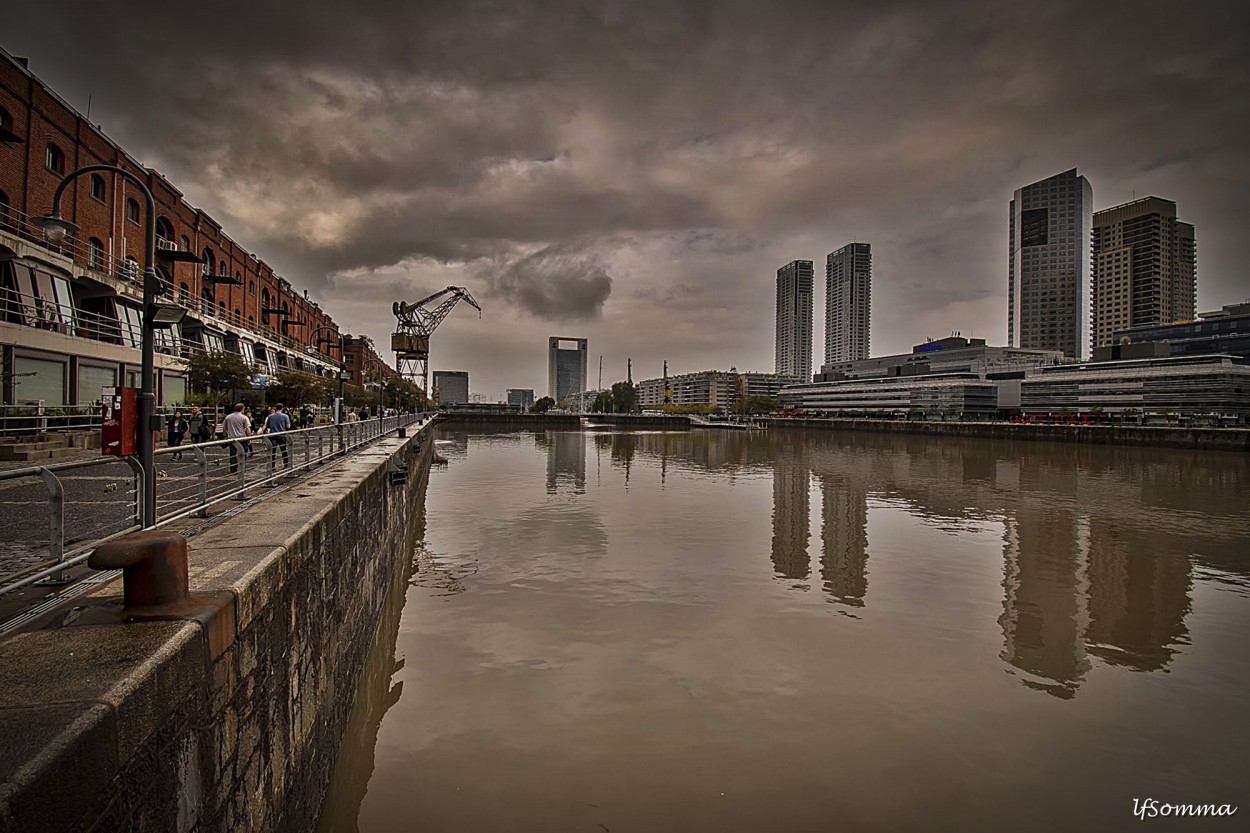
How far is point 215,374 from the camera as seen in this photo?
29203mm

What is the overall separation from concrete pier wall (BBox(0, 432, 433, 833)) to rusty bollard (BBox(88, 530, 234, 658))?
2.2 inches

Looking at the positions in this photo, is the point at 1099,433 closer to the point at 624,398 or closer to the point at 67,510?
the point at 67,510

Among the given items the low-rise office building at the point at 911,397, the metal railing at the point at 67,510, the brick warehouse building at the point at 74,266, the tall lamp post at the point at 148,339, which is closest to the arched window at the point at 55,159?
the brick warehouse building at the point at 74,266

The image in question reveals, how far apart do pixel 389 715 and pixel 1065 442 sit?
75522mm

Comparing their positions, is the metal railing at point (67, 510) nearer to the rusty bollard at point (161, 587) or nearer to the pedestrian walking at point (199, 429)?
the rusty bollard at point (161, 587)

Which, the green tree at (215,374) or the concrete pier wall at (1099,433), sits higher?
the green tree at (215,374)

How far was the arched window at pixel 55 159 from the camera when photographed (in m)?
25.7

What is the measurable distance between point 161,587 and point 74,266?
2818 centimetres

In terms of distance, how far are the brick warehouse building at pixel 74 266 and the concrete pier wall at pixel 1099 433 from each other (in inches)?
2843

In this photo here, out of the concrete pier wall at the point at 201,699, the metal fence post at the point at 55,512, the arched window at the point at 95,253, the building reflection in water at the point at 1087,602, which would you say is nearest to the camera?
the concrete pier wall at the point at 201,699

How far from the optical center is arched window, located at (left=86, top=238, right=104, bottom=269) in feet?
90.4

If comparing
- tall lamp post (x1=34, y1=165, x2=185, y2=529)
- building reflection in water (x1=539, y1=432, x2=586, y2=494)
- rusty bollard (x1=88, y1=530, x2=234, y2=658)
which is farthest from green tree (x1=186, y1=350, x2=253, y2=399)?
rusty bollard (x1=88, y1=530, x2=234, y2=658)

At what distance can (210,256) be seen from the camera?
42531 millimetres

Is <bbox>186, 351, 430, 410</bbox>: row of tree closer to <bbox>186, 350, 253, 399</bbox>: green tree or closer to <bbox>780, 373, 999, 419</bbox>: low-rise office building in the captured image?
<bbox>186, 350, 253, 399</bbox>: green tree
